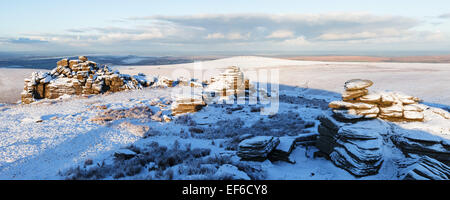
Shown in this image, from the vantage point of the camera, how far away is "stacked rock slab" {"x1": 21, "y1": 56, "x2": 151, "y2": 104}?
78.6 feet

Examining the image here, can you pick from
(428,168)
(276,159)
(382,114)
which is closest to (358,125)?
(382,114)

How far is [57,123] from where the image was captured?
39.4 ft

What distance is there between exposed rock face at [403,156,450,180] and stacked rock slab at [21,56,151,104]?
87.8 ft

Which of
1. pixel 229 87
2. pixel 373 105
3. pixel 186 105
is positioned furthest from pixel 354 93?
pixel 229 87

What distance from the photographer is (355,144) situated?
6398 mm

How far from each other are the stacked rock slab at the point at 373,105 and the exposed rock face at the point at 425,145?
1.13 metres

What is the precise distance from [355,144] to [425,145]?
193 centimetres

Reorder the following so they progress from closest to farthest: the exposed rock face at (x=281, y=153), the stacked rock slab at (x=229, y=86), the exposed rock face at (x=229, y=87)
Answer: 1. the exposed rock face at (x=281, y=153)
2. the exposed rock face at (x=229, y=87)
3. the stacked rock slab at (x=229, y=86)

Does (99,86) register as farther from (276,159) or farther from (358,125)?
(358,125)

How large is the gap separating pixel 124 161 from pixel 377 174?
24.1ft

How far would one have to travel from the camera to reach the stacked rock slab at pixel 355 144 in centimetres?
593

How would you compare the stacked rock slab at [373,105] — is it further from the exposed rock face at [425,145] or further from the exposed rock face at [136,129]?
the exposed rock face at [136,129]

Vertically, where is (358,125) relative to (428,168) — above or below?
above

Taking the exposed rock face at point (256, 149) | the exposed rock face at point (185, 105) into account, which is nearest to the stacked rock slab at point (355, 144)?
the exposed rock face at point (256, 149)
